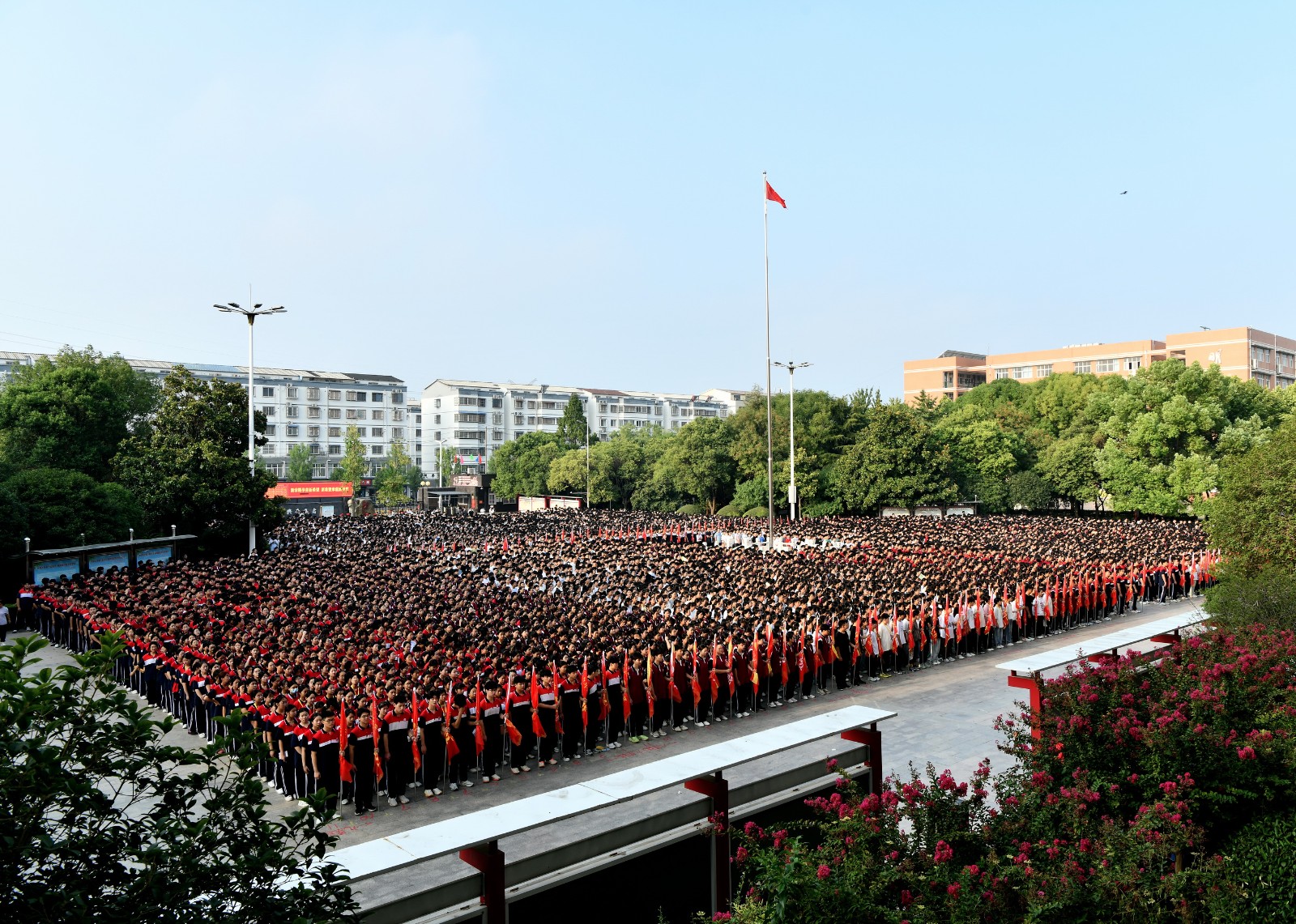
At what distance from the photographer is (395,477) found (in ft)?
222

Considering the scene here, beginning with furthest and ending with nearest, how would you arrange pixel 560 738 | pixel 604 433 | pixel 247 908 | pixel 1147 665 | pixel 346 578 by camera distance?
1. pixel 604 433
2. pixel 346 578
3. pixel 560 738
4. pixel 1147 665
5. pixel 247 908

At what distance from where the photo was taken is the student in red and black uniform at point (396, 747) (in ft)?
32.6

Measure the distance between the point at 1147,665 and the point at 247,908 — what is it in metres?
7.31

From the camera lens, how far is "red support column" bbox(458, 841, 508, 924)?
4828mm

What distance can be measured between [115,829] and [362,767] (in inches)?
292

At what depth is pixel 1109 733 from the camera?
21.8 feet

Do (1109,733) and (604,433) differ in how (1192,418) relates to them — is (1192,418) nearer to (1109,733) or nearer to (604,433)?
(1109,733)

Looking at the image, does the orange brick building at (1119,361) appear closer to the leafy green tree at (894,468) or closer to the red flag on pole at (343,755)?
the leafy green tree at (894,468)

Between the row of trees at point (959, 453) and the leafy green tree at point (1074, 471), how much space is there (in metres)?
0.07

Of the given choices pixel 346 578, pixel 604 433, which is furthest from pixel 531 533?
pixel 604 433

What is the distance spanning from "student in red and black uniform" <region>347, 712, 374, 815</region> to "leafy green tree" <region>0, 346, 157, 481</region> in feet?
101

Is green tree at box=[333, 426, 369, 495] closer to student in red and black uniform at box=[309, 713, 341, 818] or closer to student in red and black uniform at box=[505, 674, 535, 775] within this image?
student in red and black uniform at box=[505, 674, 535, 775]

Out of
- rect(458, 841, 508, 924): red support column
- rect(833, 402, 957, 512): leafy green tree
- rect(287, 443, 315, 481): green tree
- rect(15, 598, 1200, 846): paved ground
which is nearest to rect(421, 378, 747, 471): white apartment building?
rect(287, 443, 315, 481): green tree

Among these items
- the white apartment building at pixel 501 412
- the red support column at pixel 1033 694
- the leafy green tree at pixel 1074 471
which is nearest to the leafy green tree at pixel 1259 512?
the red support column at pixel 1033 694
